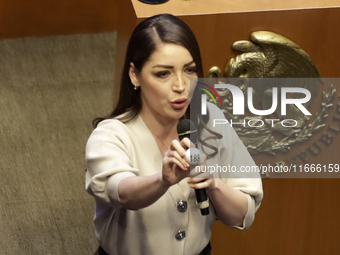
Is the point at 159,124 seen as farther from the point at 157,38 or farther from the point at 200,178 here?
the point at 200,178

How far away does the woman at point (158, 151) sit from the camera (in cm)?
170

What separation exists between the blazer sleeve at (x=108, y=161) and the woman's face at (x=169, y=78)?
15 cm

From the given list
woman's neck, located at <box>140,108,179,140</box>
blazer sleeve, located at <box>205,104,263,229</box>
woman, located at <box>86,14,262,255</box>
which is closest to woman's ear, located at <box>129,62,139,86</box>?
woman, located at <box>86,14,262,255</box>

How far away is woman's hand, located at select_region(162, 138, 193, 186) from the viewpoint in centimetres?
140

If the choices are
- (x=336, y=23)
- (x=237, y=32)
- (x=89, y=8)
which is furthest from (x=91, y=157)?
(x=89, y=8)

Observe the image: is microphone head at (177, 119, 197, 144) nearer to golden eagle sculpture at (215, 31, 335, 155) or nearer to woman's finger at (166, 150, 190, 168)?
woman's finger at (166, 150, 190, 168)

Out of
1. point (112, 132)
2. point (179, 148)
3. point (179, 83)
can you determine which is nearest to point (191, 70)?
point (179, 83)

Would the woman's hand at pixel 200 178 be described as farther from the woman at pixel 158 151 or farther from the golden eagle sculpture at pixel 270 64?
Result: the golden eagle sculpture at pixel 270 64

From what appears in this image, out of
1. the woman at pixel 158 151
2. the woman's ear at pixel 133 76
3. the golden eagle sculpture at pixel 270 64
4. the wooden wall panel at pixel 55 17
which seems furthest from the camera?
the wooden wall panel at pixel 55 17

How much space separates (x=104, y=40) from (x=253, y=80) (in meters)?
2.14

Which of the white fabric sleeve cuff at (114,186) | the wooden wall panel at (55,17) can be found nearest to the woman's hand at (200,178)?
the white fabric sleeve cuff at (114,186)

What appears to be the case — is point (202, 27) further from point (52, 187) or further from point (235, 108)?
point (52, 187)

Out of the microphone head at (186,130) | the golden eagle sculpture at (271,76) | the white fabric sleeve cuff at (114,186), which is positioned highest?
the microphone head at (186,130)

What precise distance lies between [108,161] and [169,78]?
33 cm
